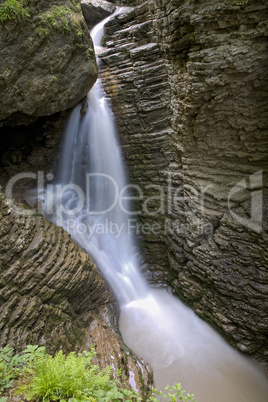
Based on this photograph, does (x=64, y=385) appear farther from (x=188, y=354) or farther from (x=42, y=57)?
(x=42, y=57)

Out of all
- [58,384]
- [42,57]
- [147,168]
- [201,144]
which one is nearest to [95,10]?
[42,57]

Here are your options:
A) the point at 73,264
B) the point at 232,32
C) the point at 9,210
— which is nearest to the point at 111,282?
the point at 73,264

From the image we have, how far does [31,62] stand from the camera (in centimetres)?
450

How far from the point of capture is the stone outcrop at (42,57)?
4.11 m

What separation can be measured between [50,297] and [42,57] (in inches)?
181

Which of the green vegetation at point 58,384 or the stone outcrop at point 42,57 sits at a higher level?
the stone outcrop at point 42,57

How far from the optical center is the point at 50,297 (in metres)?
4.35

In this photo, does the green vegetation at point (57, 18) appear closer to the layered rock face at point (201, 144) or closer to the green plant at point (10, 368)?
the layered rock face at point (201, 144)

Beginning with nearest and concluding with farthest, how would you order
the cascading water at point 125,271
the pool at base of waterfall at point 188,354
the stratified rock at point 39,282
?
the stratified rock at point 39,282, the pool at base of waterfall at point 188,354, the cascading water at point 125,271

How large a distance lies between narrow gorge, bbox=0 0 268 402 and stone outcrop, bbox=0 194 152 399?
24mm

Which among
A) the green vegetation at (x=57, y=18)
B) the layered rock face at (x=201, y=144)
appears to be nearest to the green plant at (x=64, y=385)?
the layered rock face at (x=201, y=144)

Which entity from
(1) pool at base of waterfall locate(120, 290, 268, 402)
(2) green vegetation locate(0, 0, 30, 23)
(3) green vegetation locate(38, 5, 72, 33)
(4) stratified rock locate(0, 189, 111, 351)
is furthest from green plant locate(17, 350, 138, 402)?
(3) green vegetation locate(38, 5, 72, 33)

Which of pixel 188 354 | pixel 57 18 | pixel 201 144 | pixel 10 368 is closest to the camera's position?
pixel 10 368

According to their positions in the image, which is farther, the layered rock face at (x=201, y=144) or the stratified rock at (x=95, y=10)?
the stratified rock at (x=95, y=10)
